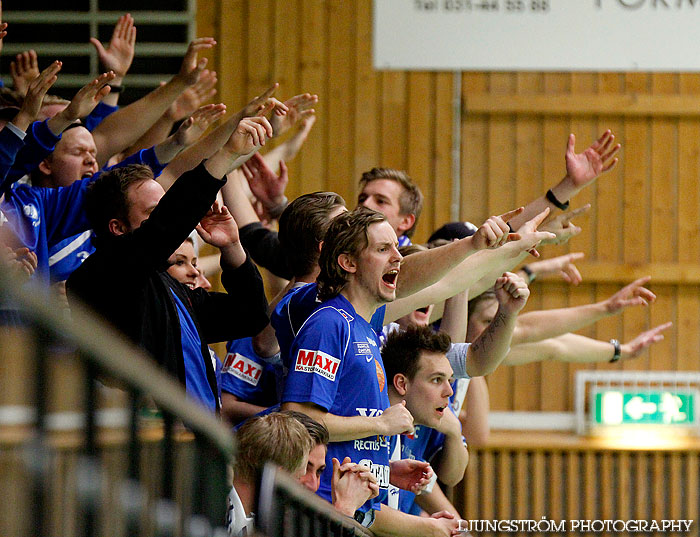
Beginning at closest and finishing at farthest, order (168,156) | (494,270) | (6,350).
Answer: (6,350)
(494,270)
(168,156)

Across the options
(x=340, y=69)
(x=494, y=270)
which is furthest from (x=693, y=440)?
(x=494, y=270)

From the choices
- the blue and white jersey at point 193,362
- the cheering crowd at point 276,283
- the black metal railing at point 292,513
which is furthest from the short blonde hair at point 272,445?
the blue and white jersey at point 193,362

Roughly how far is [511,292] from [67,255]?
4.80ft

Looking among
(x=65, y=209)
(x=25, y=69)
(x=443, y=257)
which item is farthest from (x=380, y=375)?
(x=25, y=69)

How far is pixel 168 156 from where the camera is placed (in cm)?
350

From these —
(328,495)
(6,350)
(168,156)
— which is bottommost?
(328,495)

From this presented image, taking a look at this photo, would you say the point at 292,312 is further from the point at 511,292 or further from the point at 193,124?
the point at 193,124

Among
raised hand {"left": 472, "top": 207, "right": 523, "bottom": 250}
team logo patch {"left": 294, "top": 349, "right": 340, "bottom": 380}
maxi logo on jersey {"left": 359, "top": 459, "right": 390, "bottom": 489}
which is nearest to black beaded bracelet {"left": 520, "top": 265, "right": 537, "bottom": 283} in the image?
raised hand {"left": 472, "top": 207, "right": 523, "bottom": 250}

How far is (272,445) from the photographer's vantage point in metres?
2.20

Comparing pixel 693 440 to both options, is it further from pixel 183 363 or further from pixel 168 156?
pixel 183 363

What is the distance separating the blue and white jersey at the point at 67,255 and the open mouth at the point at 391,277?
1.07m

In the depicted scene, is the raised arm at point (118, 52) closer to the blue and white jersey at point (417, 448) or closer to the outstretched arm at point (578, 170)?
the outstretched arm at point (578, 170)

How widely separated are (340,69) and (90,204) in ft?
15.8

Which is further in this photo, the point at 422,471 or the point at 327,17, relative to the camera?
the point at 327,17
